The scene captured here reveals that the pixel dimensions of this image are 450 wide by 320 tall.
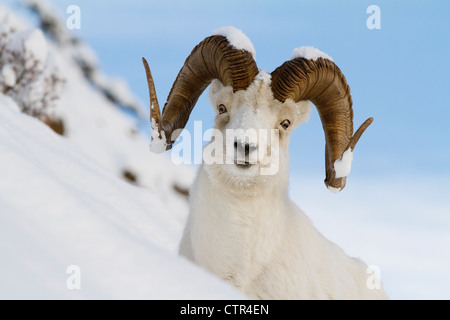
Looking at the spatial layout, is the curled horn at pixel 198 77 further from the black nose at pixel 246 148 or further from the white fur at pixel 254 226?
the black nose at pixel 246 148

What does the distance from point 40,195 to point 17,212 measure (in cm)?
26

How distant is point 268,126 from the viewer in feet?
17.6

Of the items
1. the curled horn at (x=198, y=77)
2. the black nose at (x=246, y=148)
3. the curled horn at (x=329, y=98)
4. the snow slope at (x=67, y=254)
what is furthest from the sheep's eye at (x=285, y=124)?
the snow slope at (x=67, y=254)

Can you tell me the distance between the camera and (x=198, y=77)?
6352 mm

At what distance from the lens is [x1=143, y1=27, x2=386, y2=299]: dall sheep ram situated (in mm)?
5336

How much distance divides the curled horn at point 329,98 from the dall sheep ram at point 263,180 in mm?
10

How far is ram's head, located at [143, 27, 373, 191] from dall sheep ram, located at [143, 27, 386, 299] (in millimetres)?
10

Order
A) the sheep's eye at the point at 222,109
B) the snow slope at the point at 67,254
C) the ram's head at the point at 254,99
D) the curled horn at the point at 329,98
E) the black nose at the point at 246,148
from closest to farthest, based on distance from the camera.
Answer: the snow slope at the point at 67,254
the black nose at the point at 246,148
the ram's head at the point at 254,99
the sheep's eye at the point at 222,109
the curled horn at the point at 329,98

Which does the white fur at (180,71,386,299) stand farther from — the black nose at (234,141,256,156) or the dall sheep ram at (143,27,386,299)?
the black nose at (234,141,256,156)

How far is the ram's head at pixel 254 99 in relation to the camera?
5252 millimetres

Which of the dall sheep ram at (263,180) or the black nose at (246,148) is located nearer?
the black nose at (246,148)

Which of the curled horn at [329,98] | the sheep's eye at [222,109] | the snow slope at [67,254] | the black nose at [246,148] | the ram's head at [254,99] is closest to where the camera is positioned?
the snow slope at [67,254]
